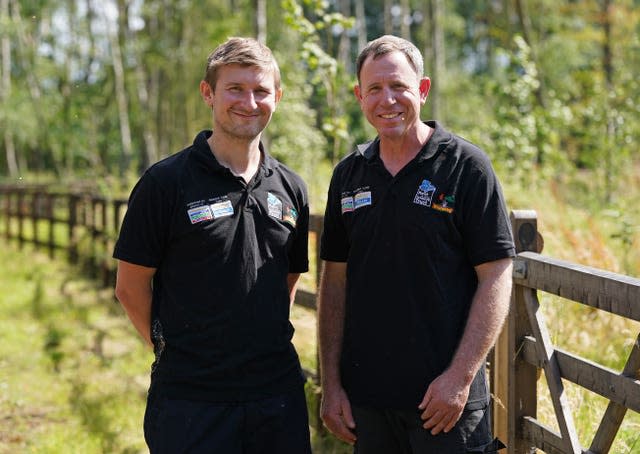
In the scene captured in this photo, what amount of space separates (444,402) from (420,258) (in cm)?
49

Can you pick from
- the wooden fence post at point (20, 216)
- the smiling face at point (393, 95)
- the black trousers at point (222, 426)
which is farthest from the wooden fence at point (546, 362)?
the wooden fence post at point (20, 216)

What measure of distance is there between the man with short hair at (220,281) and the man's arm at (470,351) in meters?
0.58

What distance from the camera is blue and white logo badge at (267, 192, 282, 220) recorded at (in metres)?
3.01

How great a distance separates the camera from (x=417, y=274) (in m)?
2.75

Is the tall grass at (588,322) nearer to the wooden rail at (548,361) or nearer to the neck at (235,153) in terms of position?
the wooden rail at (548,361)

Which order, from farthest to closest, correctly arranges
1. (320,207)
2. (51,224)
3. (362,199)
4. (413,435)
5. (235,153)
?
(51,224) → (320,207) → (235,153) → (362,199) → (413,435)

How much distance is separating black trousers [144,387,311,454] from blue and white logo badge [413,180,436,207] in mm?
884

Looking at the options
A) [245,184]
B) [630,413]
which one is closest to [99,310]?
[630,413]

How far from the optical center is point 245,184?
2975mm

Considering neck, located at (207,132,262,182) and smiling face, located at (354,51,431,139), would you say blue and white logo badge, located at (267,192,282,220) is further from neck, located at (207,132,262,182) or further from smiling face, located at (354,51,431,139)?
smiling face, located at (354,51,431,139)

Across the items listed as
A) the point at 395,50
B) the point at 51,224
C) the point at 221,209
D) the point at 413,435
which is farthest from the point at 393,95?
the point at 51,224

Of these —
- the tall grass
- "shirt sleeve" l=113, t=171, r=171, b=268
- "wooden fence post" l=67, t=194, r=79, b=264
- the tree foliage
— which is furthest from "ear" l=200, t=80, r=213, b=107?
"wooden fence post" l=67, t=194, r=79, b=264

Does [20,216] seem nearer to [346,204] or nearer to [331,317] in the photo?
[331,317]

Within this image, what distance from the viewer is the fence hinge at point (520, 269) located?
135 inches
